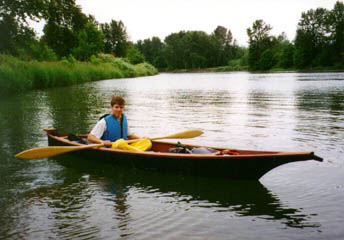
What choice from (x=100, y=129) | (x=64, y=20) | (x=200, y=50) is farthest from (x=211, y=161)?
(x=200, y=50)

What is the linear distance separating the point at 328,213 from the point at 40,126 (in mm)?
7850

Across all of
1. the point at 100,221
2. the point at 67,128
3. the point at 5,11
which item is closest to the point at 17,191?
the point at 100,221

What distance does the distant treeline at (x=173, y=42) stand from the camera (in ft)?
58.7

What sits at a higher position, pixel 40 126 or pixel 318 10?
pixel 318 10

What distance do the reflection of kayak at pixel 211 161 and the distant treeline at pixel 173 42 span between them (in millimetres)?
13830

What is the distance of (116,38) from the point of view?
7575 cm

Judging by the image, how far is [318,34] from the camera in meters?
71.4

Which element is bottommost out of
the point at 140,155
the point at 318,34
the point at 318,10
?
the point at 140,155

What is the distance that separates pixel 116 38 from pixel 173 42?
35590mm

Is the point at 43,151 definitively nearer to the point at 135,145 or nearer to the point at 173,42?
the point at 135,145

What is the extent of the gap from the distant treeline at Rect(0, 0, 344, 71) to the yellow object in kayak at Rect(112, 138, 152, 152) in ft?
44.4

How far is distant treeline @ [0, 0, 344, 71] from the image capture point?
1789 centimetres

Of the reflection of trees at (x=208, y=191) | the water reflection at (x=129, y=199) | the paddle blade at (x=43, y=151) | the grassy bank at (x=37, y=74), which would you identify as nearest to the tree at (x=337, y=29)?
the grassy bank at (x=37, y=74)

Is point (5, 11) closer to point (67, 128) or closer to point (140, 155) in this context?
point (67, 128)
